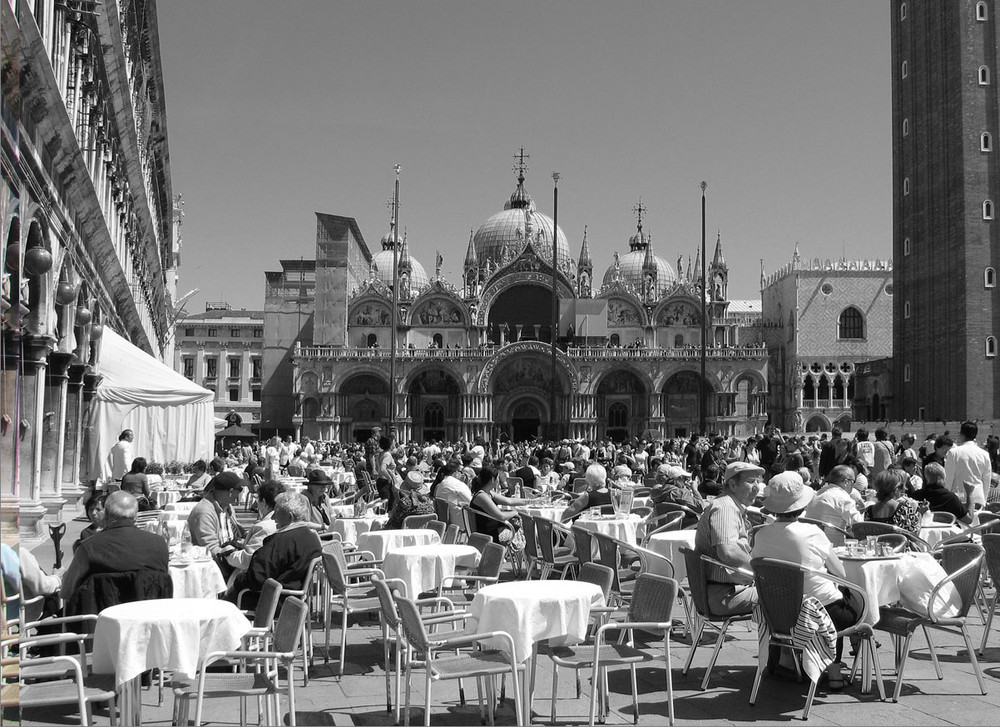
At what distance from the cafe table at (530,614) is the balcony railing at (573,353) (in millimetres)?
47708

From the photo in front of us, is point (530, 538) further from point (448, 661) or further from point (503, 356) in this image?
point (503, 356)

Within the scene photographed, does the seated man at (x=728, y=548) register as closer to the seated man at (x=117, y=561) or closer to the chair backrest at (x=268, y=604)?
the chair backrest at (x=268, y=604)

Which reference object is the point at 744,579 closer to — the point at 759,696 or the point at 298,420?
the point at 759,696

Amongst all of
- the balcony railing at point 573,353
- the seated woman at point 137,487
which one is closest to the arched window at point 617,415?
the balcony railing at point 573,353

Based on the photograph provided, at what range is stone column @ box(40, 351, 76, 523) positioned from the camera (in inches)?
577

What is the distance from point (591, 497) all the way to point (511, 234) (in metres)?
52.9

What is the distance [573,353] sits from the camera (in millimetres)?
54312

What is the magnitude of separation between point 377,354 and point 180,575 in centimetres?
4700

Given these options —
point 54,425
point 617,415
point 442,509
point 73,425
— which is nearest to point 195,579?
point 442,509

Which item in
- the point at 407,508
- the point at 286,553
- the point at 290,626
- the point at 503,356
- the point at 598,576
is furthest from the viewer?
the point at 503,356

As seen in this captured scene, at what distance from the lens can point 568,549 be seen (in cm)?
1001

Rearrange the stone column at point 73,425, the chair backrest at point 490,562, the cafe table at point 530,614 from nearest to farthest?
1. the cafe table at point 530,614
2. the chair backrest at point 490,562
3. the stone column at point 73,425

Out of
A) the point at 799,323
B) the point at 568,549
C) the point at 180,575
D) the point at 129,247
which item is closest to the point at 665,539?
the point at 568,549

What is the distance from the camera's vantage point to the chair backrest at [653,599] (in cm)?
567
